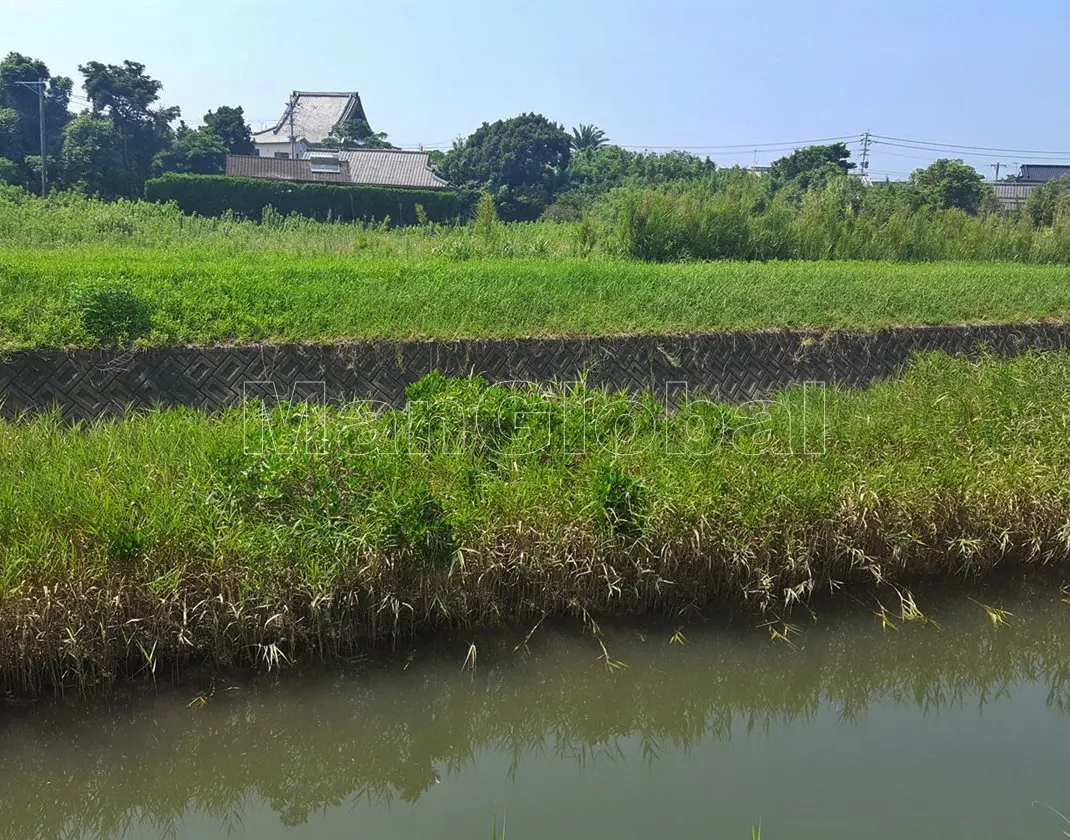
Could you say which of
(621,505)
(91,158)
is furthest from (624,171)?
(621,505)

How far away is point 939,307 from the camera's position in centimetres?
1183

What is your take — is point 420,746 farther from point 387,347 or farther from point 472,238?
point 472,238

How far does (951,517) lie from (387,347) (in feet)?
17.1

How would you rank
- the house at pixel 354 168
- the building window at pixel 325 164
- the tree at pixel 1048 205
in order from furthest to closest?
the building window at pixel 325 164, the house at pixel 354 168, the tree at pixel 1048 205

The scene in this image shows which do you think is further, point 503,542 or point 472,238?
point 472,238

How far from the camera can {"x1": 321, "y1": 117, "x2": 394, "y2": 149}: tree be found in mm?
42188

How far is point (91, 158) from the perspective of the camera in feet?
86.8

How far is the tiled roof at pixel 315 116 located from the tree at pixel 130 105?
49.9 feet

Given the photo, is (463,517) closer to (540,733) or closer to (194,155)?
(540,733)

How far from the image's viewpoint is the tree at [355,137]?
42188mm

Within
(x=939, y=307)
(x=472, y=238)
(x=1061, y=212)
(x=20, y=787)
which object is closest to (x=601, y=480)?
(x=20, y=787)

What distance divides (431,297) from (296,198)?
18.8m

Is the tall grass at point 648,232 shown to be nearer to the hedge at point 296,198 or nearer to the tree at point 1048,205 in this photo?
the tree at point 1048,205

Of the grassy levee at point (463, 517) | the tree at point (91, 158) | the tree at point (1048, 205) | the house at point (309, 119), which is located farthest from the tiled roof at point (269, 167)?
the grassy levee at point (463, 517)
